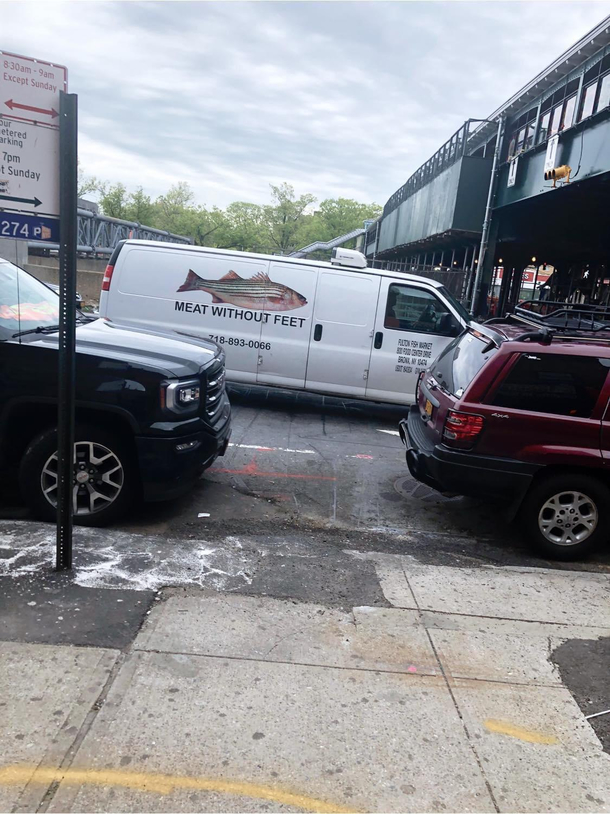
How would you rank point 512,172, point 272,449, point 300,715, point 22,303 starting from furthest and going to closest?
1. point 512,172
2. point 272,449
3. point 22,303
4. point 300,715

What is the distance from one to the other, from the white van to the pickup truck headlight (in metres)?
4.46

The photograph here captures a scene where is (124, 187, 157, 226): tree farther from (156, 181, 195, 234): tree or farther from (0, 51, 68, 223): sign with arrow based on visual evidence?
(0, 51, 68, 223): sign with arrow

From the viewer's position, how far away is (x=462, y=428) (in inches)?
199

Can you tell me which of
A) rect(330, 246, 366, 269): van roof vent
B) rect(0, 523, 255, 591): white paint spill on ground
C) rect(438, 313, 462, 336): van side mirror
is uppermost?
rect(330, 246, 366, 269): van roof vent

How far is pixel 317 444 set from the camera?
26.0 feet

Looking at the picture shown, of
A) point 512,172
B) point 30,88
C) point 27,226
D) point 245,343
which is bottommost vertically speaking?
point 245,343

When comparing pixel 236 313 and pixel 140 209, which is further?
pixel 140 209

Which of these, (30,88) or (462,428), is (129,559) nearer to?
(462,428)

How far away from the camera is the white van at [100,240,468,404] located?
9195 mm

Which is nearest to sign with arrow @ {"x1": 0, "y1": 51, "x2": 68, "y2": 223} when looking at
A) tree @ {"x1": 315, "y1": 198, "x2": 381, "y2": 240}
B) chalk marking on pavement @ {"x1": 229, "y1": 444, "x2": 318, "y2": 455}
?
chalk marking on pavement @ {"x1": 229, "y1": 444, "x2": 318, "y2": 455}

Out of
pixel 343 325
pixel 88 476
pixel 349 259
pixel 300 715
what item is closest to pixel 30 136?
pixel 88 476

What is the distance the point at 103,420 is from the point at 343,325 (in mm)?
5062

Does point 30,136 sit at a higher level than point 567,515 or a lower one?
higher

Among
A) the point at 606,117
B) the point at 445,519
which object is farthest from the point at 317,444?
the point at 606,117
